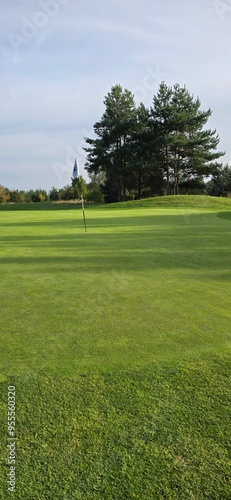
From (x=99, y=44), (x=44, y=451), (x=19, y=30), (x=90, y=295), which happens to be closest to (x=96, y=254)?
(x=90, y=295)

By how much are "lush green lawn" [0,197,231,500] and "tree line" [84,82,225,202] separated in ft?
107

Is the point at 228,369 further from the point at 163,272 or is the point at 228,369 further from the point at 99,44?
the point at 99,44

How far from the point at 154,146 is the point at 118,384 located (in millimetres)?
35199

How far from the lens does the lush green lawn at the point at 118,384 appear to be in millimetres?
1396

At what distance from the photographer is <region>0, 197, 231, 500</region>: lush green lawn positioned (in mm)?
1396

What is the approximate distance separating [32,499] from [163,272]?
3.36 metres

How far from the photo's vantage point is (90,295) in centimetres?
351

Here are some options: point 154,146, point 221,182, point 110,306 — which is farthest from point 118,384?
point 221,182

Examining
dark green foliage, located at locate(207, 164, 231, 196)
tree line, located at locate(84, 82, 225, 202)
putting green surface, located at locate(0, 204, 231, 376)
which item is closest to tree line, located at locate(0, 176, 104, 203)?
tree line, located at locate(84, 82, 225, 202)

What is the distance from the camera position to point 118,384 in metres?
1.94

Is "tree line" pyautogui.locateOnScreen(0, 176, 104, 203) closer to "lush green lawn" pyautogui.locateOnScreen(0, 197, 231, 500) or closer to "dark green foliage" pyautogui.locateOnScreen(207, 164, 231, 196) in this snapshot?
"dark green foliage" pyautogui.locateOnScreen(207, 164, 231, 196)

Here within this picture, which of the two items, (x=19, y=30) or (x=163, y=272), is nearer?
(x=163, y=272)

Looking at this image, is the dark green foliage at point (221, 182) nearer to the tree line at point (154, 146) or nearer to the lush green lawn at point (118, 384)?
the tree line at point (154, 146)

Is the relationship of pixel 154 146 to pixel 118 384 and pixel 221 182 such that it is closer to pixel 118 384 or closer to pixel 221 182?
pixel 221 182
